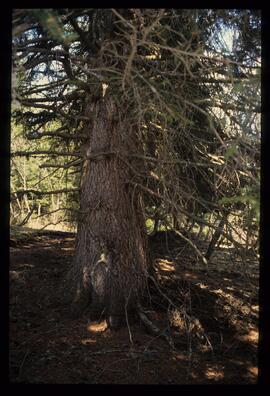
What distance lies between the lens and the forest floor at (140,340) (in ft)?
12.8

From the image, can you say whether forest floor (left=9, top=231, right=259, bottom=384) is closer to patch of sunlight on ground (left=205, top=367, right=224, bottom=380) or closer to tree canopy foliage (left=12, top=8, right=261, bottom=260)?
patch of sunlight on ground (left=205, top=367, right=224, bottom=380)

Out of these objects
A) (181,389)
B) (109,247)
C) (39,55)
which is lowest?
(181,389)

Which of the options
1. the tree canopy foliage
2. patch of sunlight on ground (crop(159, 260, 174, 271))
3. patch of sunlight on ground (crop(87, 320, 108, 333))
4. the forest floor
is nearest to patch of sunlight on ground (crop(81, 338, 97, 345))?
the forest floor

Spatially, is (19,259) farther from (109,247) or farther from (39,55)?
(39,55)

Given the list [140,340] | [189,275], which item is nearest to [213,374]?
[140,340]

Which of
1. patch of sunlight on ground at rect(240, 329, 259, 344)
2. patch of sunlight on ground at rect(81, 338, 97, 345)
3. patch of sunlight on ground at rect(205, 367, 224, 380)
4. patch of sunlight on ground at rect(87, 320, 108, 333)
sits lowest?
patch of sunlight on ground at rect(205, 367, 224, 380)

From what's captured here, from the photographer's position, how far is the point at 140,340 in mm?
4398

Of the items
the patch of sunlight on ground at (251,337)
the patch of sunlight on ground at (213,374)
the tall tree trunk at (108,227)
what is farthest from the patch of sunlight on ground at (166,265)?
the patch of sunlight on ground at (213,374)

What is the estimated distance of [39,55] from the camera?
504 centimetres

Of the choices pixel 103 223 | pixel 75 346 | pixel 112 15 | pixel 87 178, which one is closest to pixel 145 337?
pixel 75 346

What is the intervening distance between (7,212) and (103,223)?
2017 mm

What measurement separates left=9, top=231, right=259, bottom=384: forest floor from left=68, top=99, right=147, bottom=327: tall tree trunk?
1.00 ft

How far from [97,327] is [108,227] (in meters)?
1.22

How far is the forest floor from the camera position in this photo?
3.89 meters
